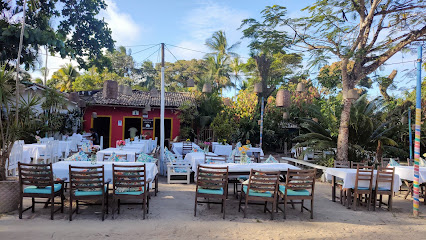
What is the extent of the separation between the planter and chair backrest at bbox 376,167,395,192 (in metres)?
6.63

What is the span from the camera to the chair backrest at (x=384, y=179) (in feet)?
18.8

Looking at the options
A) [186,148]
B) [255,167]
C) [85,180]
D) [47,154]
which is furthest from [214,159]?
[47,154]

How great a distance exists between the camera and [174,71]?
3203 centimetres

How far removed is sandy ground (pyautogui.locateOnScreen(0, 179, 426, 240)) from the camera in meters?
4.16

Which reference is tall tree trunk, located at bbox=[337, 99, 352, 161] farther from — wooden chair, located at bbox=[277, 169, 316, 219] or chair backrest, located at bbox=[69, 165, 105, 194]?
chair backrest, located at bbox=[69, 165, 105, 194]

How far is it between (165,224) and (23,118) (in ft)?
12.6

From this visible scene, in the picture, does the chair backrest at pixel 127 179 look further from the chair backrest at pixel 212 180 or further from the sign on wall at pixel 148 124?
the sign on wall at pixel 148 124

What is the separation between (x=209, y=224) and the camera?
4680 millimetres

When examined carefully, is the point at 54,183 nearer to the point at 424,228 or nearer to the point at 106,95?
the point at 106,95

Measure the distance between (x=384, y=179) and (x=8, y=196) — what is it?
6.89 meters

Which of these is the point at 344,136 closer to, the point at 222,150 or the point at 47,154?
the point at 222,150

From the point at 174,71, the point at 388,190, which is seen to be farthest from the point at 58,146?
the point at 174,71

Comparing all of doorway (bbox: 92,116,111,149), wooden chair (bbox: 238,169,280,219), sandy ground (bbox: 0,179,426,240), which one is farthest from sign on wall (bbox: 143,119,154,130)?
wooden chair (bbox: 238,169,280,219)

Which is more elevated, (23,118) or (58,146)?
(23,118)
